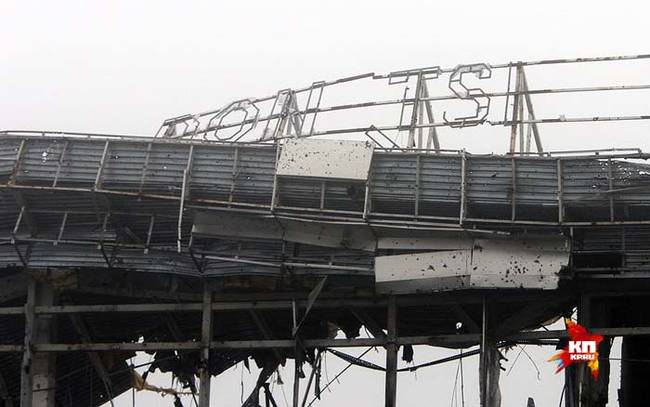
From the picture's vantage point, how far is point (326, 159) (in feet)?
76.0

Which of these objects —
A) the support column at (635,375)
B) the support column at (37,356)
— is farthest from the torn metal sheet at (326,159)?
the support column at (635,375)

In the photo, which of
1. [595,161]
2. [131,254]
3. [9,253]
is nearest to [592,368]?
[595,161]

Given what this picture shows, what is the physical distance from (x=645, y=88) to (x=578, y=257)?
12.9 ft

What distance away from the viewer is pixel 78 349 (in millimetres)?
25609

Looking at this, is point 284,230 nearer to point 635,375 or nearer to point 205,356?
point 205,356

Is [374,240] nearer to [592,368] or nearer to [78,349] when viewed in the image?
[592,368]

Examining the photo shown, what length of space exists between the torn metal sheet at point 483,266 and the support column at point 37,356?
8.58 meters

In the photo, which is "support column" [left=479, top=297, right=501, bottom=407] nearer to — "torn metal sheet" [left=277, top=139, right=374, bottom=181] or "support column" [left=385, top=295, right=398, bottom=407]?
"support column" [left=385, top=295, right=398, bottom=407]

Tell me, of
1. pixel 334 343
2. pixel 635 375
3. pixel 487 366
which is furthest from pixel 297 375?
pixel 635 375

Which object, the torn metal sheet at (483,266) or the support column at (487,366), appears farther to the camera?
the support column at (487,366)

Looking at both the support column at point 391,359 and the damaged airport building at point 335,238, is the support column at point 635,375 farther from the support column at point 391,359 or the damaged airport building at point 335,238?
the support column at point 391,359

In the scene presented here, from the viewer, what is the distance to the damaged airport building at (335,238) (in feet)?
75.0

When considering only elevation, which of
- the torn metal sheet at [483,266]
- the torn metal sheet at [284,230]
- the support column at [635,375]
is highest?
the torn metal sheet at [284,230]

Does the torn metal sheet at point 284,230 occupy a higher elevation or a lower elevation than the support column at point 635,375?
higher
